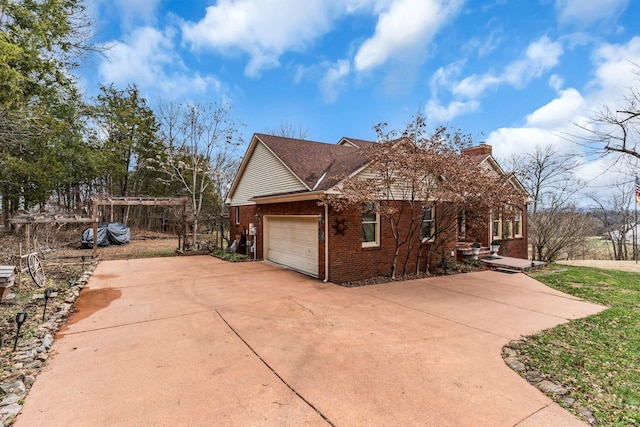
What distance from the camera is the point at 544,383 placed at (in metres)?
3.56

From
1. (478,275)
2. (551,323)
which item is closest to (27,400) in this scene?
(551,323)

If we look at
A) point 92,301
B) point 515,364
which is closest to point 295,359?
point 515,364

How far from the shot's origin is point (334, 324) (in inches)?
218

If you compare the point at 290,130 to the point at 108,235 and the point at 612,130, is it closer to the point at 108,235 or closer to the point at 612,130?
the point at 108,235

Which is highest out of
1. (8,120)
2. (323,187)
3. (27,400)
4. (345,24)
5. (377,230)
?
(345,24)

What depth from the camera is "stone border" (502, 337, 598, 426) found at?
3.02 metres

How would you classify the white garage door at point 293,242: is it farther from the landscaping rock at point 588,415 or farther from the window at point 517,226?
the window at point 517,226

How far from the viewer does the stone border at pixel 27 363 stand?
3031 millimetres

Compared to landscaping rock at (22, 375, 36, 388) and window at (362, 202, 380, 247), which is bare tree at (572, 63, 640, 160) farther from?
landscaping rock at (22, 375, 36, 388)

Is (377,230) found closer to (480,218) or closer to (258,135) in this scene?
(480,218)

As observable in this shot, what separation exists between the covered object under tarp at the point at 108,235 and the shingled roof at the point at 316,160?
1283cm

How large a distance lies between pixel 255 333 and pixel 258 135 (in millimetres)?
9629

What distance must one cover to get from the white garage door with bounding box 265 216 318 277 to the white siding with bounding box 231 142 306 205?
3.82 ft

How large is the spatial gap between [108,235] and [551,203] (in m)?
27.2
